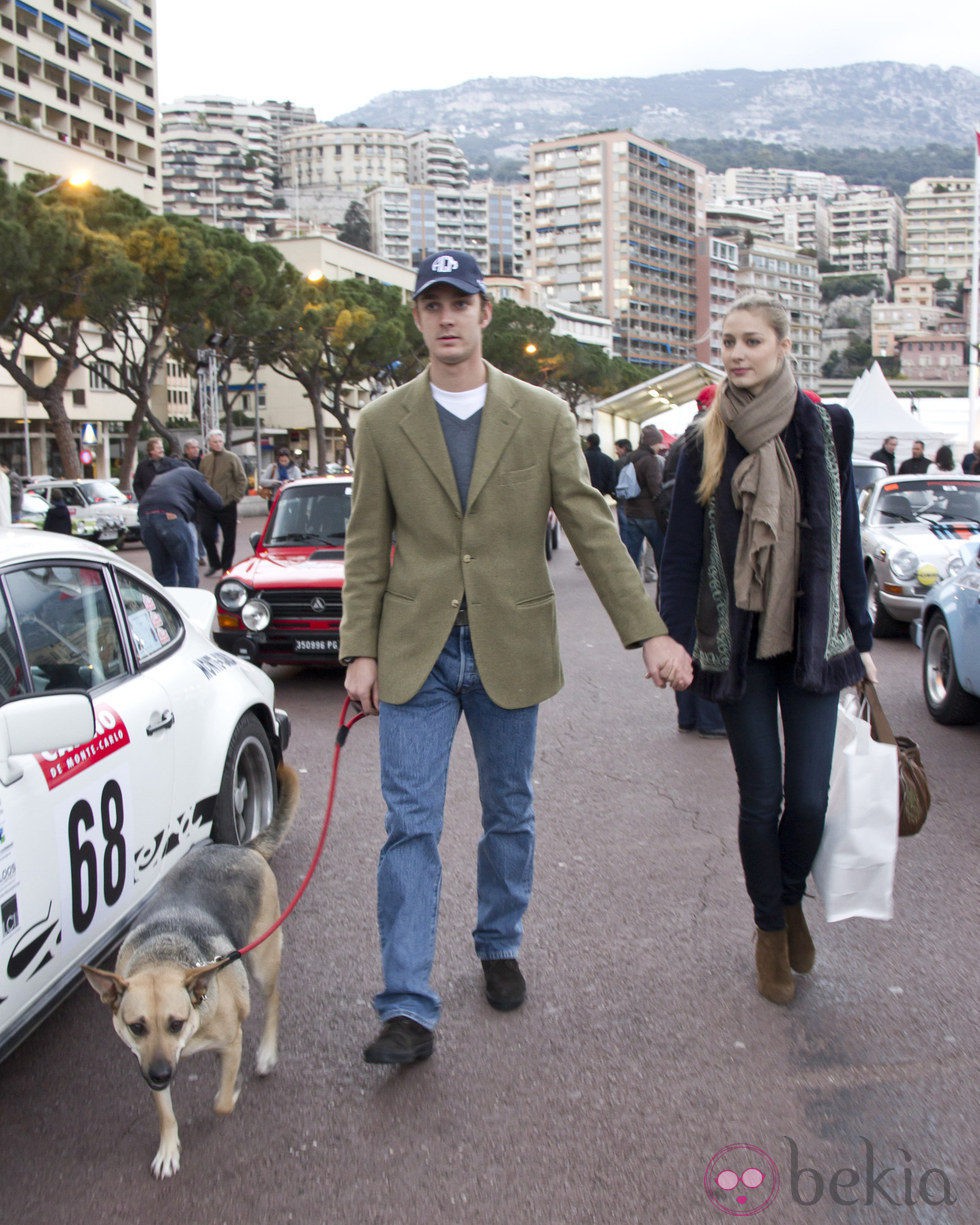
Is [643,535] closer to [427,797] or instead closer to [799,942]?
[799,942]

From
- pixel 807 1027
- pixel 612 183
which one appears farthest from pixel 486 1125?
pixel 612 183

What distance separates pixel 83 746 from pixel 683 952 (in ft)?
6.84

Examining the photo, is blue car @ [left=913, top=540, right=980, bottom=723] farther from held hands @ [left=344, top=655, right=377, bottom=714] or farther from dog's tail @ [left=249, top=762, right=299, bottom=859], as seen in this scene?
held hands @ [left=344, top=655, right=377, bottom=714]

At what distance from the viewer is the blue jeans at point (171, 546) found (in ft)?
42.4

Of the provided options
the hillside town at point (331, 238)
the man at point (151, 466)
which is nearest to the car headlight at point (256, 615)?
the man at point (151, 466)

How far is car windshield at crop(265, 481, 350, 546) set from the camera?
423 inches

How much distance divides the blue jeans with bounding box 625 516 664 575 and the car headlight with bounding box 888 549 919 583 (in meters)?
2.18

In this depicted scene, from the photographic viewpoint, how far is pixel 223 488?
57.6 feet

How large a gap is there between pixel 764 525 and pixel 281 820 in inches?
71.1

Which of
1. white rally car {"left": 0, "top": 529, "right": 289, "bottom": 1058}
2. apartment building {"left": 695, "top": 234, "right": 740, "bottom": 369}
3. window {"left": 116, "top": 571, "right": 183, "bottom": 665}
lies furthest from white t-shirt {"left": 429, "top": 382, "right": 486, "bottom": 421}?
apartment building {"left": 695, "top": 234, "right": 740, "bottom": 369}

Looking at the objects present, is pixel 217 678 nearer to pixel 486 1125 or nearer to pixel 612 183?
pixel 486 1125

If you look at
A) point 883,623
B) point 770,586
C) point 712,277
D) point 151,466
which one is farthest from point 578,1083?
point 712,277

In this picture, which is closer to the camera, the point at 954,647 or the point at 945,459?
the point at 954,647

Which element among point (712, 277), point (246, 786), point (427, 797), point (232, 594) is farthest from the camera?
point (712, 277)
